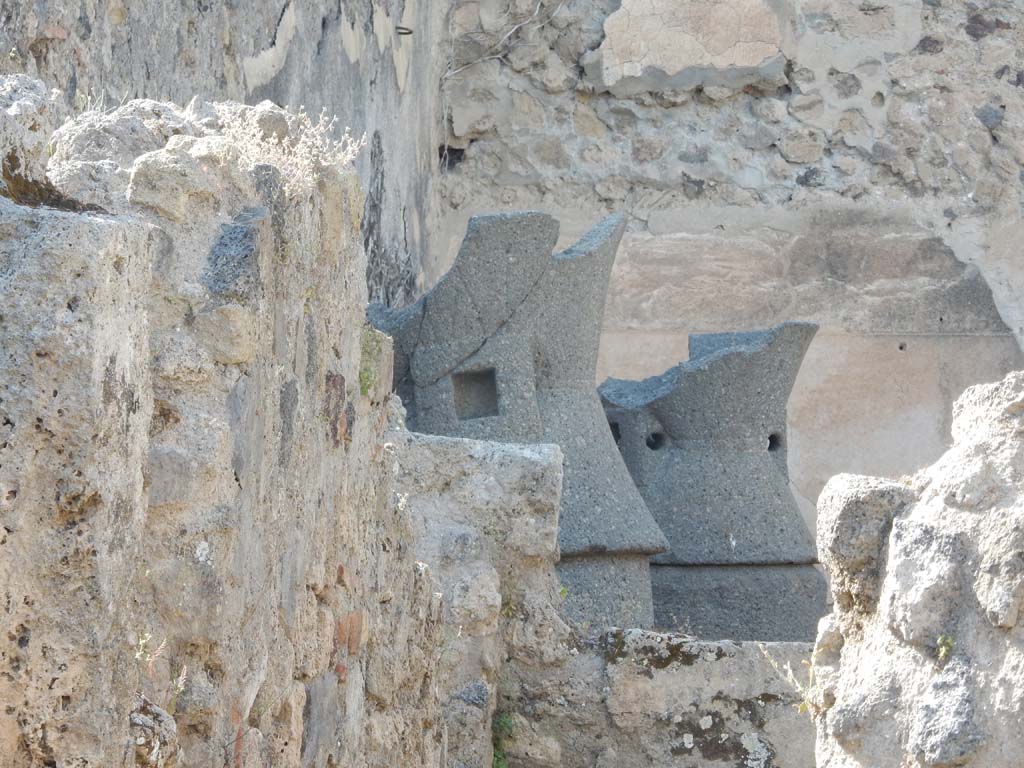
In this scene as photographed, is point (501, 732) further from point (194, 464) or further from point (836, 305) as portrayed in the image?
point (836, 305)

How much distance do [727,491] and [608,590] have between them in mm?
1047

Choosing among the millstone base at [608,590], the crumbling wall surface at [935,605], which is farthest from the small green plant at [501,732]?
the crumbling wall surface at [935,605]

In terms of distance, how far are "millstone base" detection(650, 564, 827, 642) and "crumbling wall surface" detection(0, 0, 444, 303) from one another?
1523 mm

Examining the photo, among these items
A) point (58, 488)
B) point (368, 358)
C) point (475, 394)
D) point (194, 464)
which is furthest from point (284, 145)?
point (475, 394)

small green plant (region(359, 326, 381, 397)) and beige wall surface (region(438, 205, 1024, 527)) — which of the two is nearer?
small green plant (region(359, 326, 381, 397))

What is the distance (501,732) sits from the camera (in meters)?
4.20

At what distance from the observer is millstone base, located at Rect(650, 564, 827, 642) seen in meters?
5.73

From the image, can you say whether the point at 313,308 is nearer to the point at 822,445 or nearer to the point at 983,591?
the point at 983,591

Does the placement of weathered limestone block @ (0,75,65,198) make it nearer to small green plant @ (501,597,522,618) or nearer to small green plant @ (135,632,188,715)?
small green plant @ (135,632,188,715)

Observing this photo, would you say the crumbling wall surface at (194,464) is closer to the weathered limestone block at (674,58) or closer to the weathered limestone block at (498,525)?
the weathered limestone block at (498,525)

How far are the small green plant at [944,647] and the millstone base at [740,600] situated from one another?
366 centimetres

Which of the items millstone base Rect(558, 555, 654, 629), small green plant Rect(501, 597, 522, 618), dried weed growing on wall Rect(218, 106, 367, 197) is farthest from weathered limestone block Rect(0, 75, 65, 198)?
millstone base Rect(558, 555, 654, 629)

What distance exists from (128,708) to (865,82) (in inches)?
336

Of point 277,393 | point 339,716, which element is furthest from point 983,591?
point 339,716
